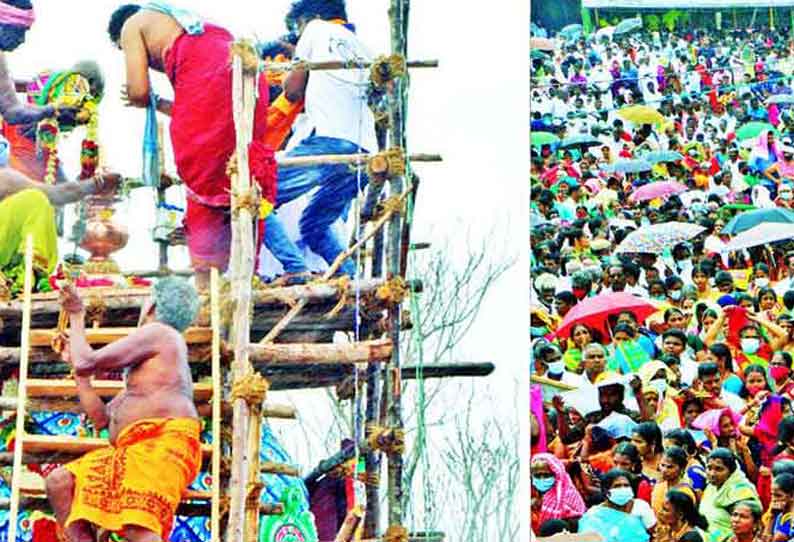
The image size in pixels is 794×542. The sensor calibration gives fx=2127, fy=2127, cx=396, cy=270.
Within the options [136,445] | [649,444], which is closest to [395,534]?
[136,445]

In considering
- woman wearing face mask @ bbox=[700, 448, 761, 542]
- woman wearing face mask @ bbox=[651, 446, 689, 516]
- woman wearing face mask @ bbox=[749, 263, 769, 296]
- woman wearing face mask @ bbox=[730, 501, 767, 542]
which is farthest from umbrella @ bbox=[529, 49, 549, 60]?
woman wearing face mask @ bbox=[730, 501, 767, 542]

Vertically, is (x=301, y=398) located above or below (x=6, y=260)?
below

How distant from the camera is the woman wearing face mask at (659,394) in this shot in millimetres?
13609

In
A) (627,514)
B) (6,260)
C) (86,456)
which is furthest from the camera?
(627,514)

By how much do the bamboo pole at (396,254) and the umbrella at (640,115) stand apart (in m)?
2.34

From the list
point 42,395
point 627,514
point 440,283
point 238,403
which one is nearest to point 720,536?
point 627,514

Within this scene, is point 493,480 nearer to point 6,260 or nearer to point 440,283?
point 440,283

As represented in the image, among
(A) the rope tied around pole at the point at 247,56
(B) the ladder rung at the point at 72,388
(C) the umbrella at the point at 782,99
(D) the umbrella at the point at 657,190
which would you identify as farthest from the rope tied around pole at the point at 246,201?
(C) the umbrella at the point at 782,99

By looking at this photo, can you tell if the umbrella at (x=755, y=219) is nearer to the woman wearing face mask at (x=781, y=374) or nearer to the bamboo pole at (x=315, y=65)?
the woman wearing face mask at (x=781, y=374)

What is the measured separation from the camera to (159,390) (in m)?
11.4

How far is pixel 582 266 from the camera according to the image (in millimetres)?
14195

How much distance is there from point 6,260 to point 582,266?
3943 millimetres

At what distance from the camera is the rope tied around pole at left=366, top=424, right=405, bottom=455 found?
1192 cm

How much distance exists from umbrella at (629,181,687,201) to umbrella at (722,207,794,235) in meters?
0.45
